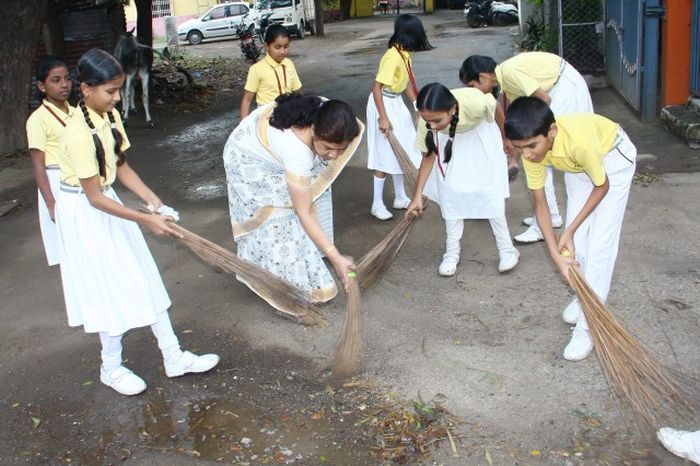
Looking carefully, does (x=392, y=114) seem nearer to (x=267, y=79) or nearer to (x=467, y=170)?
(x=267, y=79)

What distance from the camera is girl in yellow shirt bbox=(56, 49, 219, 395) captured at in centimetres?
295

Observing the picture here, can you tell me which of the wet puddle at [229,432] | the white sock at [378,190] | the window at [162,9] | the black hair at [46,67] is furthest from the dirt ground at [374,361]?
the window at [162,9]

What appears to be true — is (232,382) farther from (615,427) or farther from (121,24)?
(121,24)

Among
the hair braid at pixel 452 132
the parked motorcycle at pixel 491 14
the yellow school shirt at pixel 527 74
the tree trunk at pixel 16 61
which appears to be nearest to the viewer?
the hair braid at pixel 452 132

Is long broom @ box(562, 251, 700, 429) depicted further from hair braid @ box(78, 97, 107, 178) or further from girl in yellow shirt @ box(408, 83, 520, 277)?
hair braid @ box(78, 97, 107, 178)

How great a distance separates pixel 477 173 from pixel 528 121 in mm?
1322

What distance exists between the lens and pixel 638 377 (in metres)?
2.89

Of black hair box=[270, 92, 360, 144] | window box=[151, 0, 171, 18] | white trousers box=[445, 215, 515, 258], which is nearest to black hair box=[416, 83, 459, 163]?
black hair box=[270, 92, 360, 144]

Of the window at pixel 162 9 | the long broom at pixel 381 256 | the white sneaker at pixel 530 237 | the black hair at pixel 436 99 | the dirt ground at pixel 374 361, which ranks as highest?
the window at pixel 162 9

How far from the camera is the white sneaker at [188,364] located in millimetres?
3496

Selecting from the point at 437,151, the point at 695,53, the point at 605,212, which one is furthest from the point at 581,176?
the point at 695,53

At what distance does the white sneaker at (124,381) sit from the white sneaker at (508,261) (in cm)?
215

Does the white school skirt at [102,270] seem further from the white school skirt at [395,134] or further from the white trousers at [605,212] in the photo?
the white school skirt at [395,134]

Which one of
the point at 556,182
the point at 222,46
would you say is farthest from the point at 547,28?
the point at 222,46
